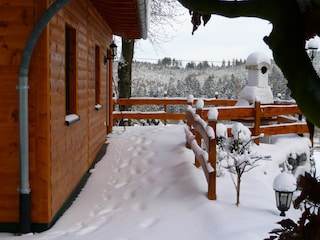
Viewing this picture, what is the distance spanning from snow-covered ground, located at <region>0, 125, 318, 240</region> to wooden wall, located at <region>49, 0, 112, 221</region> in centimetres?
35

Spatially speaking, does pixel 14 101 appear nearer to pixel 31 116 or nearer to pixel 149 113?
pixel 31 116

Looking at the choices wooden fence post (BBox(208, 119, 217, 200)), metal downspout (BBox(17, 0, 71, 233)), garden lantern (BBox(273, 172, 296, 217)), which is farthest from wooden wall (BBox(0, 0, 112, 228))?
garden lantern (BBox(273, 172, 296, 217))

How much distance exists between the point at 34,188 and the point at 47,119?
0.76 m

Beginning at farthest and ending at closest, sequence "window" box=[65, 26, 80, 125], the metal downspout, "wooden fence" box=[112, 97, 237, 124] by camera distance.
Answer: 1. "wooden fence" box=[112, 97, 237, 124]
2. "window" box=[65, 26, 80, 125]
3. the metal downspout

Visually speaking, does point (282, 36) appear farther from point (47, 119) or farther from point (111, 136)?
point (111, 136)

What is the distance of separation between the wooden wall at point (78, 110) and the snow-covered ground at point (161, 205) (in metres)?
0.35

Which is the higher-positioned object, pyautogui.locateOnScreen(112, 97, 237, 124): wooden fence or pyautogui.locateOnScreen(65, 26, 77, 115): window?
pyautogui.locateOnScreen(65, 26, 77, 115): window

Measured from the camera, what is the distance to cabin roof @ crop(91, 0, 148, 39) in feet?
22.1

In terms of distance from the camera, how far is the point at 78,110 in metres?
6.20

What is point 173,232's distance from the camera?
14.1 feet

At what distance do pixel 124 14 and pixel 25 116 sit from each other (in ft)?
14.4

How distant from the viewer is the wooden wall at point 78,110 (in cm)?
470

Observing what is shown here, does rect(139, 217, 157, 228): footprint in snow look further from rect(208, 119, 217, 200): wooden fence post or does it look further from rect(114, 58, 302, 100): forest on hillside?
rect(114, 58, 302, 100): forest on hillside

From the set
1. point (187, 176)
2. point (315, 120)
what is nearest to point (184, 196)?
point (187, 176)
